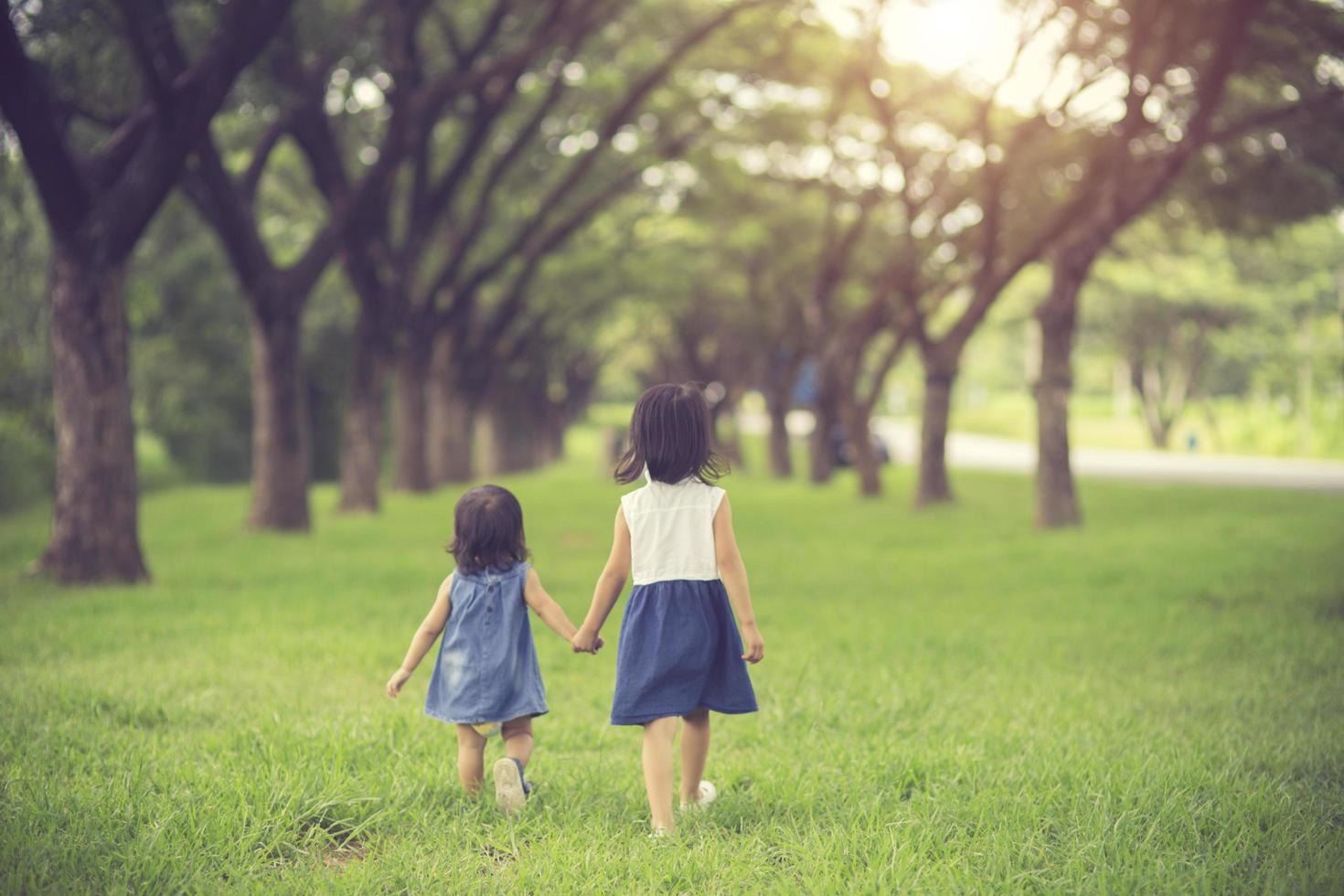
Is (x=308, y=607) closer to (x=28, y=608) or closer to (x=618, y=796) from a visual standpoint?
(x=28, y=608)

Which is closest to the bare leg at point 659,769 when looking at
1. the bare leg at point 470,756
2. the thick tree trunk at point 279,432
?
the bare leg at point 470,756

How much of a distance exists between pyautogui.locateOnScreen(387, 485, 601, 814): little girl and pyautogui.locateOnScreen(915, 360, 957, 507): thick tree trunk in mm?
15538

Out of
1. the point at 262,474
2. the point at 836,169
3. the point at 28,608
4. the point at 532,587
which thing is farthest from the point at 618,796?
the point at 836,169

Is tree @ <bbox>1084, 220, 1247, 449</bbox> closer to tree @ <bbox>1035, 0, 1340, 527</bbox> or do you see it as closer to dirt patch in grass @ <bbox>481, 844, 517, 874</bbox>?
tree @ <bbox>1035, 0, 1340, 527</bbox>

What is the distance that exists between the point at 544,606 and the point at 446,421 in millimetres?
22889

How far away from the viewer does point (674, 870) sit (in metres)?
3.71

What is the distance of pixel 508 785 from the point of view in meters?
4.12

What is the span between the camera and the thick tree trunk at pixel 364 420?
1831 cm

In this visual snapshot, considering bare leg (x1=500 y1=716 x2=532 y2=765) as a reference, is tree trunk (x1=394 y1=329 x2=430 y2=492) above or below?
above

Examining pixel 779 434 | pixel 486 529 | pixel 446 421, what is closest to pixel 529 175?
pixel 446 421

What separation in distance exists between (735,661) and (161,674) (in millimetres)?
3906

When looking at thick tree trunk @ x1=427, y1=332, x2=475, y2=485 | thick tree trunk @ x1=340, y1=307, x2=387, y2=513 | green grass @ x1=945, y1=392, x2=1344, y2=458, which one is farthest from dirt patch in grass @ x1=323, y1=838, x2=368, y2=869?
green grass @ x1=945, y1=392, x2=1344, y2=458

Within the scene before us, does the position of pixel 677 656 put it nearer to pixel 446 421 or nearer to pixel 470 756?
pixel 470 756

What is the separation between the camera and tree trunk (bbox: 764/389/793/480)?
32.3 metres
